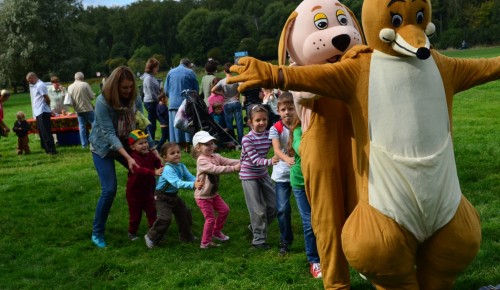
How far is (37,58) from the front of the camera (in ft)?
155

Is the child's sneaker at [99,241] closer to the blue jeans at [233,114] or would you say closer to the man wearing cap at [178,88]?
the man wearing cap at [178,88]

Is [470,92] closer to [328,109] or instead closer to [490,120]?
[490,120]

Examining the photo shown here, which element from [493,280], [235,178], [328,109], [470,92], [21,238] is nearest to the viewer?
[328,109]

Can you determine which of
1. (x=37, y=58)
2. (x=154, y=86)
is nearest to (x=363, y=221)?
(x=154, y=86)

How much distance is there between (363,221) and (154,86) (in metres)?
9.45

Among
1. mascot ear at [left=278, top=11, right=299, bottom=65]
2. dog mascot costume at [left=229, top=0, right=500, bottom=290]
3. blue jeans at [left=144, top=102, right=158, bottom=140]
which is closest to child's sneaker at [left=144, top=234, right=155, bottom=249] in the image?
mascot ear at [left=278, top=11, right=299, bottom=65]

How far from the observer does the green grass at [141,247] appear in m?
5.70

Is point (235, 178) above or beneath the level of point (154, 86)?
beneath

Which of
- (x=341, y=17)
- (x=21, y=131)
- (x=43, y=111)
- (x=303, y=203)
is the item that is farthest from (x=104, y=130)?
(x=21, y=131)

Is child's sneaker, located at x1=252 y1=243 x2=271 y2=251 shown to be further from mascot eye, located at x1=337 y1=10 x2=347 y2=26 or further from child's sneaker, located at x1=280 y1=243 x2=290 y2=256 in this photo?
mascot eye, located at x1=337 y1=10 x2=347 y2=26

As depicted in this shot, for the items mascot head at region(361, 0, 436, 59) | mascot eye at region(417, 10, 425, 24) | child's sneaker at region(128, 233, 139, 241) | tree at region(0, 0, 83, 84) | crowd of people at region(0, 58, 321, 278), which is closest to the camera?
mascot head at region(361, 0, 436, 59)

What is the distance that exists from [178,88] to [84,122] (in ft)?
10.8

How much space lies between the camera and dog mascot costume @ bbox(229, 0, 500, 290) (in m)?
3.75

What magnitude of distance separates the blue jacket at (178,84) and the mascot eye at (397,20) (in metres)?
8.17
